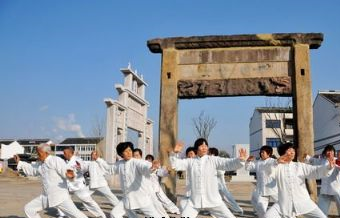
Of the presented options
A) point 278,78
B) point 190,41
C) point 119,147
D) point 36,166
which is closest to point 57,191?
point 36,166

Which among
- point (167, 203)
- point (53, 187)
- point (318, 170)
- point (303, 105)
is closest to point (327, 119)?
point (303, 105)

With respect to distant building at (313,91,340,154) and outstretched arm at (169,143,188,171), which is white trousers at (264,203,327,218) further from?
distant building at (313,91,340,154)

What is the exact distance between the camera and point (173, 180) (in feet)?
31.6

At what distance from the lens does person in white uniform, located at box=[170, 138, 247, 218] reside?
5.64m

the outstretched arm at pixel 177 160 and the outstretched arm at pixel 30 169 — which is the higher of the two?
the outstretched arm at pixel 177 160

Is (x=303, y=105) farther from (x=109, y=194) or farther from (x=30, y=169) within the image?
(x=30, y=169)

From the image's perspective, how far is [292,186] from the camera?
5.86 metres

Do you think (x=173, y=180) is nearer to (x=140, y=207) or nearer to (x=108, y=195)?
(x=108, y=195)

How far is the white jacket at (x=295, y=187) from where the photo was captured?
5660mm

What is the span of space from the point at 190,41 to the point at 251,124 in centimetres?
3992

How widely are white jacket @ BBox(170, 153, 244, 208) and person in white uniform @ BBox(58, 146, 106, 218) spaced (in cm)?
247

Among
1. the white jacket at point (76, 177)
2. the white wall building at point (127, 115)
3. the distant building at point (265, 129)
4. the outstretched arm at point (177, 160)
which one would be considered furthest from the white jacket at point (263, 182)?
the distant building at point (265, 129)

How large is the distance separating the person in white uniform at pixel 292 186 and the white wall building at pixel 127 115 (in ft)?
39.2

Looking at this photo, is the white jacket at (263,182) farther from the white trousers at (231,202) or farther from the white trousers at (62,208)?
the white trousers at (62,208)
